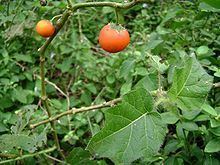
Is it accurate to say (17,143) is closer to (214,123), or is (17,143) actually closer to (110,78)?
(214,123)

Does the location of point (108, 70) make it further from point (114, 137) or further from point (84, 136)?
point (114, 137)

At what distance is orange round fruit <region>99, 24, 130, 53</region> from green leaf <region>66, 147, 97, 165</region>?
0.46 metres

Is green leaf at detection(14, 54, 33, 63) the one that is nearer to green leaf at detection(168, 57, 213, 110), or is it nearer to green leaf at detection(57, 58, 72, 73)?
green leaf at detection(57, 58, 72, 73)

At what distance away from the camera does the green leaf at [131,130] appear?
100cm

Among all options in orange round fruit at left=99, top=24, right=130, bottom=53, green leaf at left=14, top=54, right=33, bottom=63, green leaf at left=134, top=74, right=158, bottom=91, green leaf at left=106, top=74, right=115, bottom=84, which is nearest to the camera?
orange round fruit at left=99, top=24, right=130, bottom=53

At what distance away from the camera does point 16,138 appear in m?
1.39

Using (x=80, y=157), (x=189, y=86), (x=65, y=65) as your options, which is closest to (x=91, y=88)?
(x=65, y=65)

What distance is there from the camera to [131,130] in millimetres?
1026

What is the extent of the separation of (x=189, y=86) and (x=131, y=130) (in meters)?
0.21

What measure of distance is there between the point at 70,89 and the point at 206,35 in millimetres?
937

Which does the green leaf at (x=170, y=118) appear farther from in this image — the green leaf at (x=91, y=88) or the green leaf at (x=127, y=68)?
the green leaf at (x=91, y=88)

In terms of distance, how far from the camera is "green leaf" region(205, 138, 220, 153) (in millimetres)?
1220

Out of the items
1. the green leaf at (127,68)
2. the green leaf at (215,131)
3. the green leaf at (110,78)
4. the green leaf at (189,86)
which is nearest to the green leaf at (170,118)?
the green leaf at (215,131)

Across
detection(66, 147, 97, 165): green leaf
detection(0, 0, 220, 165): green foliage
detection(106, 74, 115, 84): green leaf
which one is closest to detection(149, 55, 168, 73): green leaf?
detection(0, 0, 220, 165): green foliage
